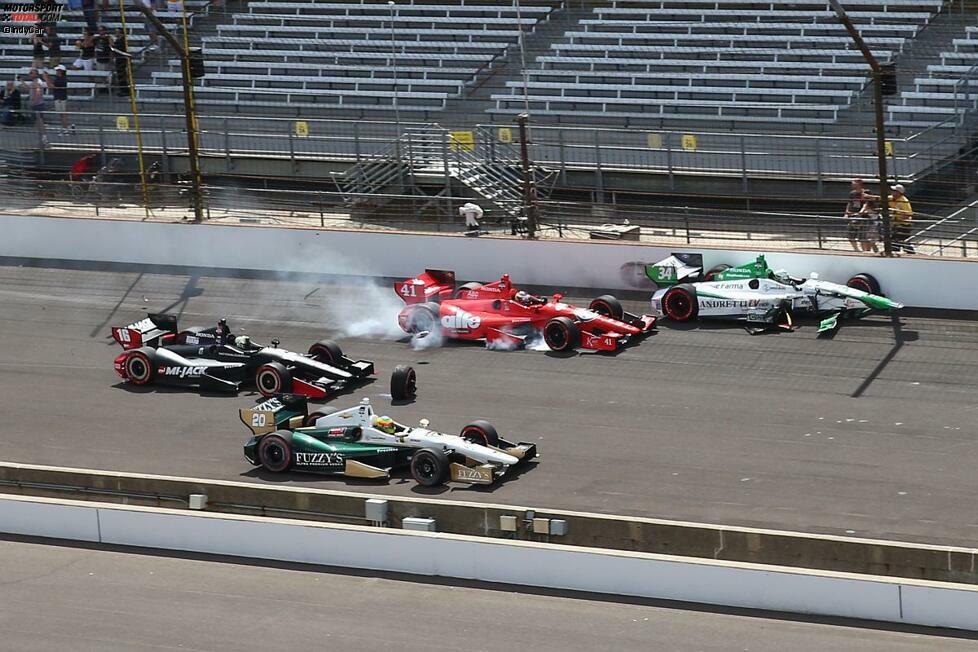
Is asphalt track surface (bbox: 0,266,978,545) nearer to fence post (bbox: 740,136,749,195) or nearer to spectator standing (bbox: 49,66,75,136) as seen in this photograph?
fence post (bbox: 740,136,749,195)

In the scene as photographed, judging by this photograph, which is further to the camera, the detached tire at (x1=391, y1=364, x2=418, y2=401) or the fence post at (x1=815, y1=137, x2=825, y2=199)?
the fence post at (x1=815, y1=137, x2=825, y2=199)

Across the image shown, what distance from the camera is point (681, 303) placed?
899 inches

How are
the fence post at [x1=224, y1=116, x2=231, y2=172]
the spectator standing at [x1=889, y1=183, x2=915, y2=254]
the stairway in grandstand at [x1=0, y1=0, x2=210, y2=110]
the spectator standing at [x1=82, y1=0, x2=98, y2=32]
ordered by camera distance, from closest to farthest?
1. the spectator standing at [x1=889, y1=183, x2=915, y2=254]
2. the fence post at [x1=224, y1=116, x2=231, y2=172]
3. the stairway in grandstand at [x1=0, y1=0, x2=210, y2=110]
4. the spectator standing at [x1=82, y1=0, x2=98, y2=32]

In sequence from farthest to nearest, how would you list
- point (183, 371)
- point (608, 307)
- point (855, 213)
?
point (855, 213)
point (608, 307)
point (183, 371)

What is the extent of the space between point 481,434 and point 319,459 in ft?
6.22

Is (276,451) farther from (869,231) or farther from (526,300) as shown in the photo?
(869,231)

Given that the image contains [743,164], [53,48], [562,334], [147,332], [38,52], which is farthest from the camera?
[53,48]

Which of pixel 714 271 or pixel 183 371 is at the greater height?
pixel 714 271

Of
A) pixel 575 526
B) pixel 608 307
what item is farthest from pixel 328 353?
pixel 575 526

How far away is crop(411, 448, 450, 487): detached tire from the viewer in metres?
17.0

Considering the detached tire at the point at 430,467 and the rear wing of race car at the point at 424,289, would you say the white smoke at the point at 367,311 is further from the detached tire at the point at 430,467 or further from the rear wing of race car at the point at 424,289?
the detached tire at the point at 430,467

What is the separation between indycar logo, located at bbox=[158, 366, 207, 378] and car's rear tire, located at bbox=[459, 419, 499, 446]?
5.00 meters

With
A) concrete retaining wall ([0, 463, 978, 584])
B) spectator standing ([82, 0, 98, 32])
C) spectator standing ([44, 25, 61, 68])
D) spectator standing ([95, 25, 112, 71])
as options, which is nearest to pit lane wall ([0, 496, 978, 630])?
concrete retaining wall ([0, 463, 978, 584])

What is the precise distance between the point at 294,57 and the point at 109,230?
9.52m
